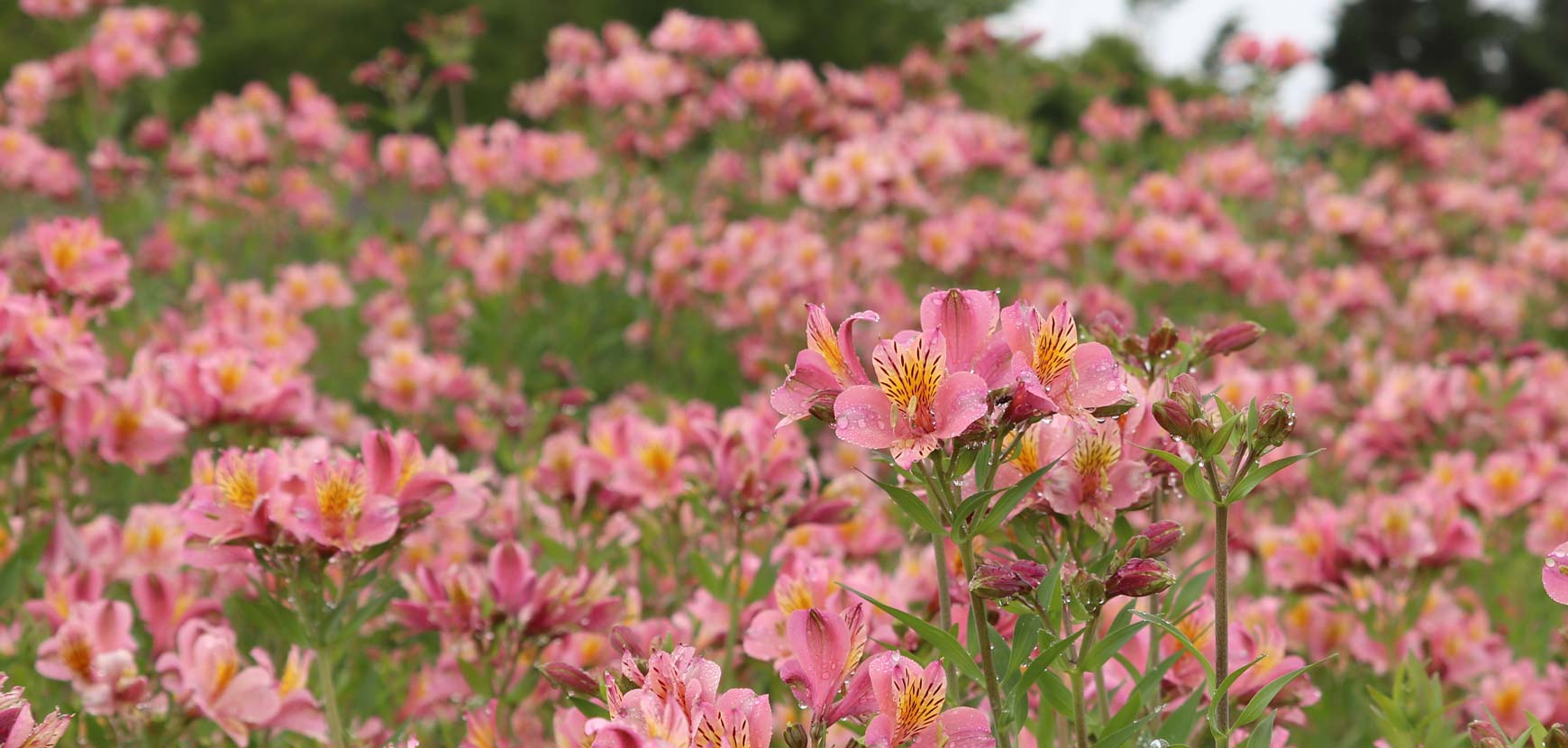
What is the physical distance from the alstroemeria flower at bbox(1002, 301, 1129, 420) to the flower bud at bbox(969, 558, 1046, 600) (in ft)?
0.50

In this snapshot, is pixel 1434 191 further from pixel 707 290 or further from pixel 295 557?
pixel 295 557

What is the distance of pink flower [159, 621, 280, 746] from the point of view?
1820 mm

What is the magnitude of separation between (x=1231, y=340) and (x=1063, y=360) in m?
0.55

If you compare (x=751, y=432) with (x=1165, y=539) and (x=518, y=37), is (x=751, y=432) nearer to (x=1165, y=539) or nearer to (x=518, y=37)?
(x=1165, y=539)

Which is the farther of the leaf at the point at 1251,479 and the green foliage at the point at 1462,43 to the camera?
the green foliage at the point at 1462,43

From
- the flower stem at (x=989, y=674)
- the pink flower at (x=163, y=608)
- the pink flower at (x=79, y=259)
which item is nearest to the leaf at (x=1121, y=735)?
the flower stem at (x=989, y=674)

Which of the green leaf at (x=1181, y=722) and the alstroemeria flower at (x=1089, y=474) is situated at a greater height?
the alstroemeria flower at (x=1089, y=474)

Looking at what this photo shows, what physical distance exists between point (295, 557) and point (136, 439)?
1.10 m

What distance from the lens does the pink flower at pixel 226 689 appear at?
182 cm

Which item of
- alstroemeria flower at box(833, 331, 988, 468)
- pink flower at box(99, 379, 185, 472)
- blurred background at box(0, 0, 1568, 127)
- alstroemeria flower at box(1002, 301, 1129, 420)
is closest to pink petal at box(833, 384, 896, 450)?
alstroemeria flower at box(833, 331, 988, 468)

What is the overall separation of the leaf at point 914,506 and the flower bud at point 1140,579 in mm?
195

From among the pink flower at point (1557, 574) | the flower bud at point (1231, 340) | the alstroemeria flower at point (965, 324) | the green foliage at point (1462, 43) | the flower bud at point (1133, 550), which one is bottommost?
the green foliage at point (1462, 43)

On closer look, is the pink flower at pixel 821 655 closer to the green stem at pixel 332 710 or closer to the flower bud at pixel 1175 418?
the flower bud at pixel 1175 418

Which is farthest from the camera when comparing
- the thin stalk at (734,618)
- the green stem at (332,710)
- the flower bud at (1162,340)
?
the thin stalk at (734,618)
